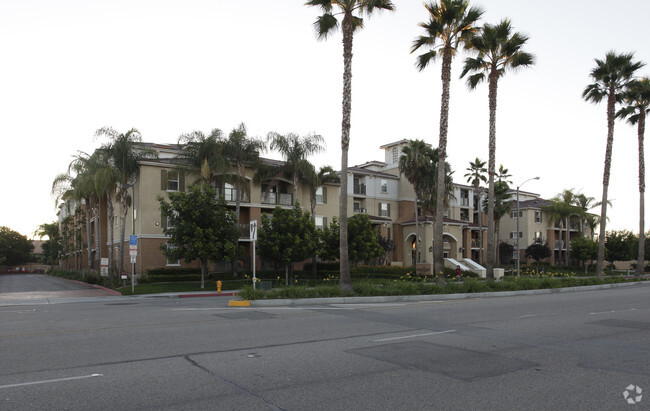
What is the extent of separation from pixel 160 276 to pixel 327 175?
53.6ft

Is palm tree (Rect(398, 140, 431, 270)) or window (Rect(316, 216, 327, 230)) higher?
palm tree (Rect(398, 140, 431, 270))

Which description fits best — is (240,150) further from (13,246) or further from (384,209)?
(13,246)

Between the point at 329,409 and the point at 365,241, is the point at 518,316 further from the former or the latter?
the point at 365,241

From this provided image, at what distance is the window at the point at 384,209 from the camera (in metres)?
53.6

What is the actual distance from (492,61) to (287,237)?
17104 mm

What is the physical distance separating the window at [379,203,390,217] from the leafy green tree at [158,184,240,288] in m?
24.5

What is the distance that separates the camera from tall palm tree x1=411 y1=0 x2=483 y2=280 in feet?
81.0

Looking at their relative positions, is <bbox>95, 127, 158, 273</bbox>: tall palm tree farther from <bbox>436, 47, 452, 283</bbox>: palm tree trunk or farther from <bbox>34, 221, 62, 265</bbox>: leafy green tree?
<bbox>34, 221, 62, 265</bbox>: leafy green tree

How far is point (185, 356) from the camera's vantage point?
8.34 m

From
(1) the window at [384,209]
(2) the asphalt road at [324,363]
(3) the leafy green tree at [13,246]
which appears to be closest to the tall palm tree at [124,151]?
(2) the asphalt road at [324,363]

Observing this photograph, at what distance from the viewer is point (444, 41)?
2575 cm

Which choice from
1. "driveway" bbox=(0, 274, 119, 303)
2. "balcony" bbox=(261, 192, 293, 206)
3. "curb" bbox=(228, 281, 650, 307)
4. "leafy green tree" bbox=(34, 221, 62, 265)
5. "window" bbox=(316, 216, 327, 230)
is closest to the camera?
"curb" bbox=(228, 281, 650, 307)

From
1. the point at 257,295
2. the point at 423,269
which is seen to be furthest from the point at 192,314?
the point at 423,269

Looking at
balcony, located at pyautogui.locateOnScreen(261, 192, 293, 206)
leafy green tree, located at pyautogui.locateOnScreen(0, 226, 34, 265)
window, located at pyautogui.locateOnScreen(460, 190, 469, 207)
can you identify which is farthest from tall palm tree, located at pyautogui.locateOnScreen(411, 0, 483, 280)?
leafy green tree, located at pyautogui.locateOnScreen(0, 226, 34, 265)
